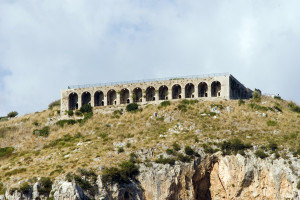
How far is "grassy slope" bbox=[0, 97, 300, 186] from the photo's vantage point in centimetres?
7094

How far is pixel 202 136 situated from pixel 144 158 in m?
10.7

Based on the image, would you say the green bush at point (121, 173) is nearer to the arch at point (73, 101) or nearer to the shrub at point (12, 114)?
the arch at point (73, 101)

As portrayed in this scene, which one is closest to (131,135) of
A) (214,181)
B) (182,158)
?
(182,158)

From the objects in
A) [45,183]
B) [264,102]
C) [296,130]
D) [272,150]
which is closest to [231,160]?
[272,150]

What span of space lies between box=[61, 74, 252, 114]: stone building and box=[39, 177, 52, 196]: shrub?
33614mm

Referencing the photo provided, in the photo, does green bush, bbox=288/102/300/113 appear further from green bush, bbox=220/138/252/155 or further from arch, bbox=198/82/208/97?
green bush, bbox=220/138/252/155

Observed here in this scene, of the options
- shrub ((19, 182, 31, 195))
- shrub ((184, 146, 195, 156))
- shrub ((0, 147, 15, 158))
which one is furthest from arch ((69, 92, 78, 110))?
shrub ((19, 182, 31, 195))

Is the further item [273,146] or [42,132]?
[42,132]

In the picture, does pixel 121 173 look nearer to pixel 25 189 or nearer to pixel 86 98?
pixel 25 189

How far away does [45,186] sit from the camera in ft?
212

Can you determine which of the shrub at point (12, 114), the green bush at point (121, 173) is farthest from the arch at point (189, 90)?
the shrub at point (12, 114)

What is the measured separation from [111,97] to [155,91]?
33.8 feet

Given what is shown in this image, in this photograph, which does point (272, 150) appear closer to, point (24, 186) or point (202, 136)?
point (202, 136)

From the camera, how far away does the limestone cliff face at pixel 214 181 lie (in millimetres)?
67500
